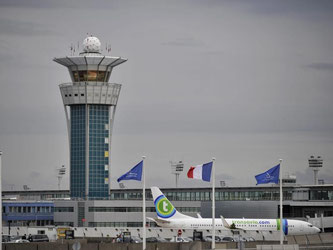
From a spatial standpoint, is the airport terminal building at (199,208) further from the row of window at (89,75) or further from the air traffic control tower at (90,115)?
the row of window at (89,75)

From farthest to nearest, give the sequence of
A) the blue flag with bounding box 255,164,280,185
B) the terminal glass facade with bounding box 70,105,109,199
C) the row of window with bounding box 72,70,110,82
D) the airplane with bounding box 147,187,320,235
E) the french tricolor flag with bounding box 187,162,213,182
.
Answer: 1. the terminal glass facade with bounding box 70,105,109,199
2. the row of window with bounding box 72,70,110,82
3. the airplane with bounding box 147,187,320,235
4. the blue flag with bounding box 255,164,280,185
5. the french tricolor flag with bounding box 187,162,213,182

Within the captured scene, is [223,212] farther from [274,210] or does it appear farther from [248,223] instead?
[248,223]

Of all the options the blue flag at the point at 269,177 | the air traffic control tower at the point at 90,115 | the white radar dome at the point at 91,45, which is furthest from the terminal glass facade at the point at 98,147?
the blue flag at the point at 269,177

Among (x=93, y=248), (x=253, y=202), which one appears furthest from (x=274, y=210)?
(x=93, y=248)

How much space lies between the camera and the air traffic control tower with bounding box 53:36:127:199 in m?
184

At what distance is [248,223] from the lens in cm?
15100

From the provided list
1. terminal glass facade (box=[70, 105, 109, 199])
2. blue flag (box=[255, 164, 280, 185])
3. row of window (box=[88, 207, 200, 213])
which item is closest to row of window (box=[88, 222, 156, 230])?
row of window (box=[88, 207, 200, 213])

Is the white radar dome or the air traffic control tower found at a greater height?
the white radar dome

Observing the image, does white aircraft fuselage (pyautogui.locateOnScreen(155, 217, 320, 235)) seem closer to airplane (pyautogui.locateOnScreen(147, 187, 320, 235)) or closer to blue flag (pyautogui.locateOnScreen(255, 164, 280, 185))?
airplane (pyautogui.locateOnScreen(147, 187, 320, 235))

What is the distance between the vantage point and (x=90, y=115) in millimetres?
185125

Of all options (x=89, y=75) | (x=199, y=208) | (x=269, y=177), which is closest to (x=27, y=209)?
(x=89, y=75)

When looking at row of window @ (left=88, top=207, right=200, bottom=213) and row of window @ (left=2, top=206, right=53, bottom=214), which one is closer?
row of window @ (left=88, top=207, right=200, bottom=213)

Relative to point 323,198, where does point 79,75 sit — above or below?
above

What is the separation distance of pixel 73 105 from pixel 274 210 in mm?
44947
